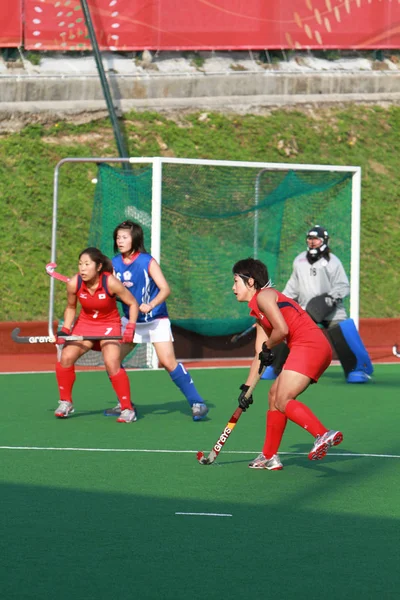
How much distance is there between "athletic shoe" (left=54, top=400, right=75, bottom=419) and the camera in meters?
10.4

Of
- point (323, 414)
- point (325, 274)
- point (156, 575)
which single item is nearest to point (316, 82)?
point (325, 274)

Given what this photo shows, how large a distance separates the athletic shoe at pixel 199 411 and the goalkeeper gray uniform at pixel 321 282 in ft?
13.1

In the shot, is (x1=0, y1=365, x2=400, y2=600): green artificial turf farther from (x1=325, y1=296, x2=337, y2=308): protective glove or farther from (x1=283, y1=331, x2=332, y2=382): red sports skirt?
(x1=325, y1=296, x2=337, y2=308): protective glove

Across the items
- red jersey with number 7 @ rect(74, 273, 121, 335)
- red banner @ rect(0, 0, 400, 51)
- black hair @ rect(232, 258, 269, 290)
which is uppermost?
red banner @ rect(0, 0, 400, 51)

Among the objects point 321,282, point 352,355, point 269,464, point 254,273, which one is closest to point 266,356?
point 254,273

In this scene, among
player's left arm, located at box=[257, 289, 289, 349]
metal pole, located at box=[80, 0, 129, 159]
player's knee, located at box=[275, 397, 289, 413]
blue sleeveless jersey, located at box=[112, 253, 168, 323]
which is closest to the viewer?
player's left arm, located at box=[257, 289, 289, 349]

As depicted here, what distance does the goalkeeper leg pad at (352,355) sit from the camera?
13.7 meters

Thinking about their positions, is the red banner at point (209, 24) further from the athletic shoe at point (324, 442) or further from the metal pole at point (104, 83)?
the athletic shoe at point (324, 442)

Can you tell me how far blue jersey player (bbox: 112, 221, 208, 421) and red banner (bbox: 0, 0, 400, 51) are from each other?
400 inches

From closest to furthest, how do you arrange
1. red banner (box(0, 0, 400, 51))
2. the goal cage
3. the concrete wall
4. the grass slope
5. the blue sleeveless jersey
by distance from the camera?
the blue sleeveless jersey, the goal cage, the grass slope, red banner (box(0, 0, 400, 51)), the concrete wall

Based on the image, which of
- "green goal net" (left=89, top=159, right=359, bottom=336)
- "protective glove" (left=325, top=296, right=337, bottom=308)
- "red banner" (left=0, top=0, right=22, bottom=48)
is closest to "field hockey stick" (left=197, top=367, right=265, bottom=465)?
"protective glove" (left=325, top=296, right=337, bottom=308)

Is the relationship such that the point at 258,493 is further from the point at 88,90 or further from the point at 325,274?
the point at 88,90

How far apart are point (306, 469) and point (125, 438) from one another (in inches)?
70.9

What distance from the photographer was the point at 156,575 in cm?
516
